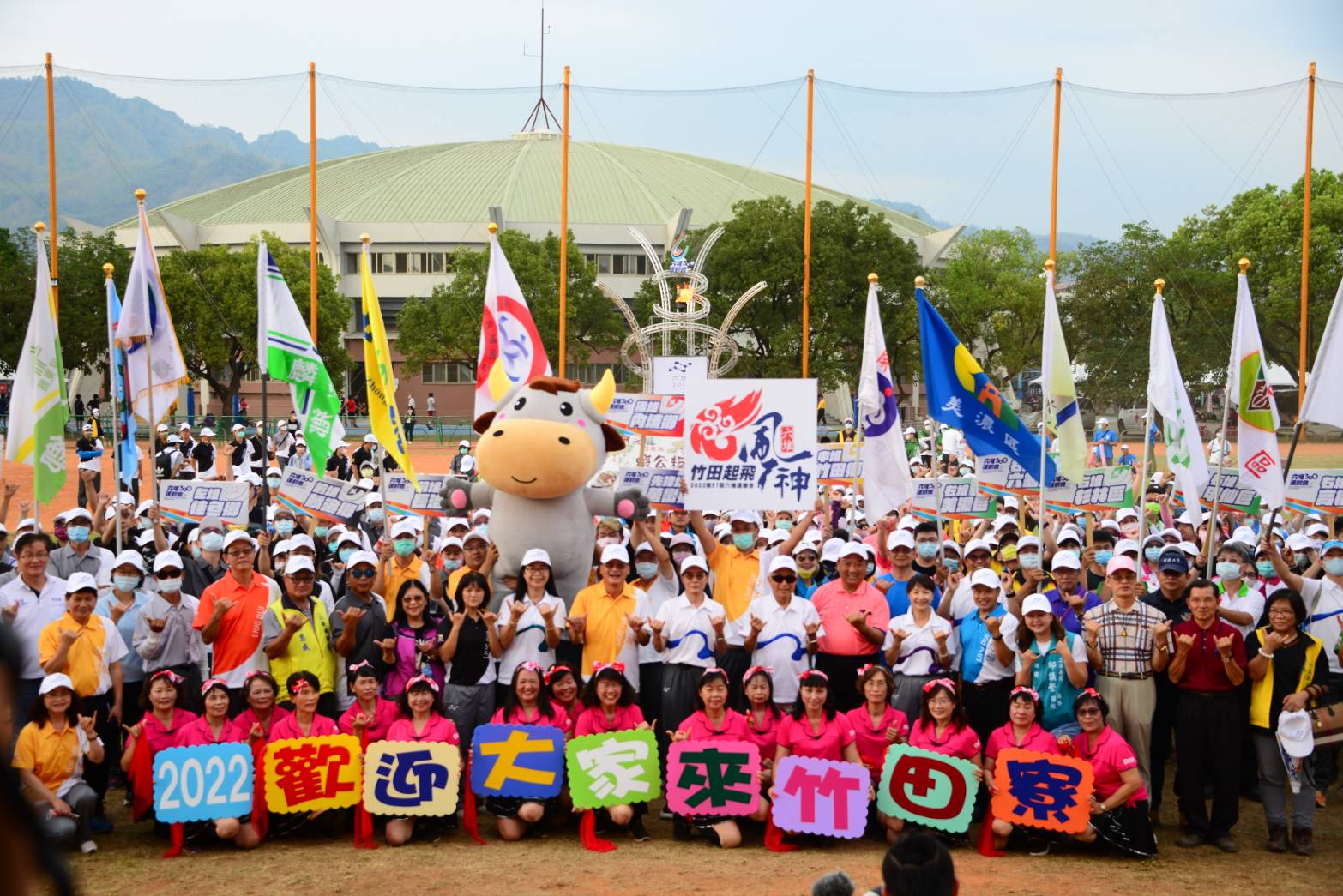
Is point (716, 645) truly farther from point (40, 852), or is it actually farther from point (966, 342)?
point (966, 342)

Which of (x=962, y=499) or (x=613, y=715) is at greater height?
(x=962, y=499)

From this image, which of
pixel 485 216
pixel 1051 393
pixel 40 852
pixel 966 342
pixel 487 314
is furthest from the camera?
pixel 485 216

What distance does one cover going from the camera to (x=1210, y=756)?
330 inches

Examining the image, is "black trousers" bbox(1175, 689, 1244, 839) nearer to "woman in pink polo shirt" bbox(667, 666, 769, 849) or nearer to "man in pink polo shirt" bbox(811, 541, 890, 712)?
"man in pink polo shirt" bbox(811, 541, 890, 712)

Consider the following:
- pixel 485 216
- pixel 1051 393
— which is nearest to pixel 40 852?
pixel 1051 393

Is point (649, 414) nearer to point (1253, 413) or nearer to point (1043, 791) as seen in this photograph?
point (1253, 413)

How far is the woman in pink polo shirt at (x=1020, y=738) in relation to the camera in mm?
8102

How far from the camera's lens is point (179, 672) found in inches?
353

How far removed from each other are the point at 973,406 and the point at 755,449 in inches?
86.7

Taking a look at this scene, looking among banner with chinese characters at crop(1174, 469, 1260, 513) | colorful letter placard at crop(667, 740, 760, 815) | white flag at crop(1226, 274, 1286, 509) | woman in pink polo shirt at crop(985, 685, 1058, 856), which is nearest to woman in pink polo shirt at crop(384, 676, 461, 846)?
colorful letter placard at crop(667, 740, 760, 815)

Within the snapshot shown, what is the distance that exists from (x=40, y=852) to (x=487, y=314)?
11.8 m

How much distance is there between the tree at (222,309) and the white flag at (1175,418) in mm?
38145

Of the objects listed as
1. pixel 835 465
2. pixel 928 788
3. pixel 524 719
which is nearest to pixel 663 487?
pixel 835 465

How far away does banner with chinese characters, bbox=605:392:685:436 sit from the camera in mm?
15273
